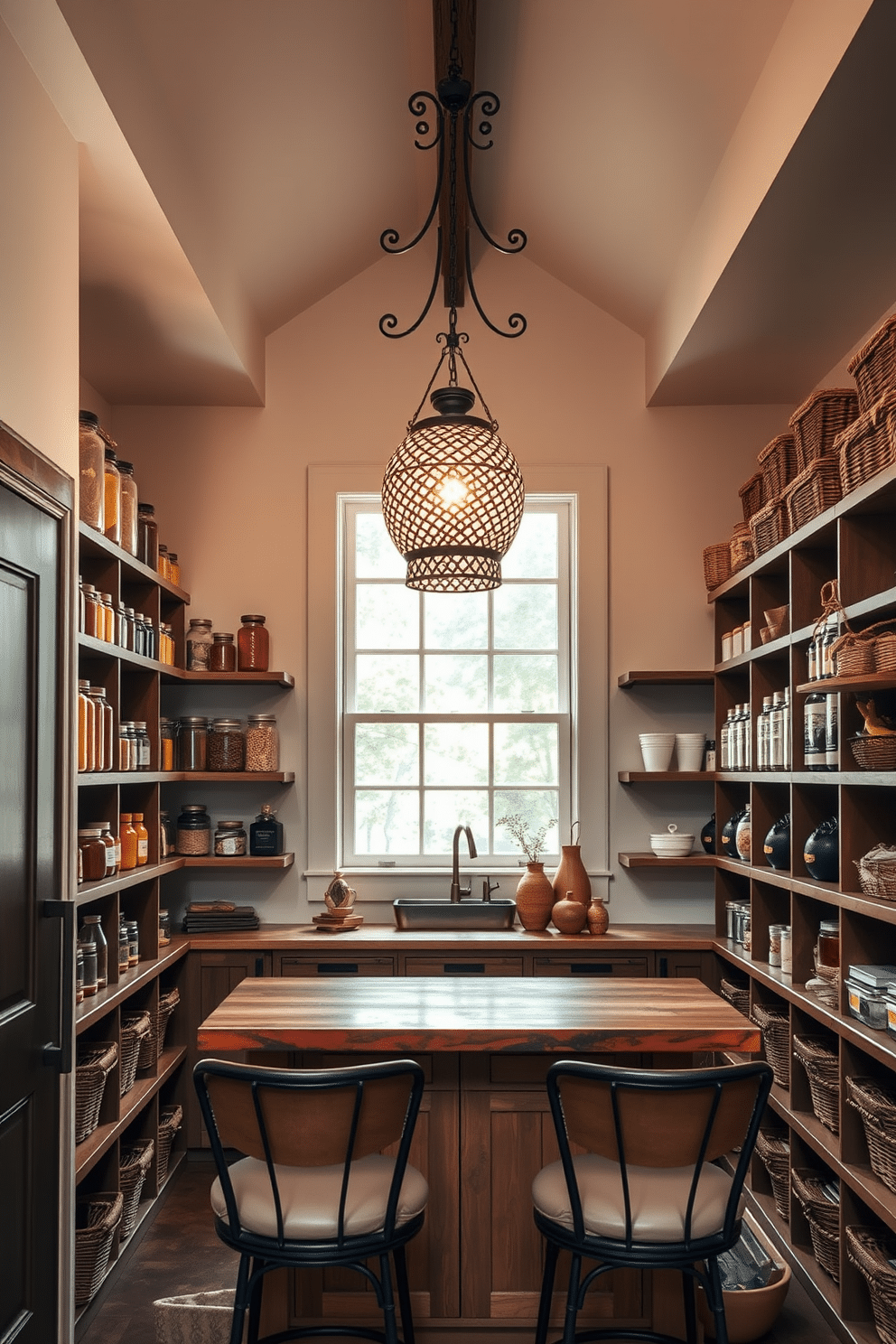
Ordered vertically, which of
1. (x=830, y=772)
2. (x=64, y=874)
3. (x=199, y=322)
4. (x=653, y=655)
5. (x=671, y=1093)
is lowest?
(x=671, y=1093)

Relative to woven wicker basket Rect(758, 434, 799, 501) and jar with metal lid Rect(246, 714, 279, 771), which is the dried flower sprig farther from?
woven wicker basket Rect(758, 434, 799, 501)

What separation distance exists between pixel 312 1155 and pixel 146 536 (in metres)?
2.54

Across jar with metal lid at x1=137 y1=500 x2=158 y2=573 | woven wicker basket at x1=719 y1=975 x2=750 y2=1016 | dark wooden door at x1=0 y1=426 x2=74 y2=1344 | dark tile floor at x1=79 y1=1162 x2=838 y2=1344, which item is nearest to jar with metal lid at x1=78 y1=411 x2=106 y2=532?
dark wooden door at x1=0 y1=426 x2=74 y2=1344

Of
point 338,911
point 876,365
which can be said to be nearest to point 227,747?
point 338,911

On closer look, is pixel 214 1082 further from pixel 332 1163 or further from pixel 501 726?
pixel 501 726

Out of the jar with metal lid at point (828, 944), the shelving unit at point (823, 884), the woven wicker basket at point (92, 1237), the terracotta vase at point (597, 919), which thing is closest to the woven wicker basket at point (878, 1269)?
the shelving unit at point (823, 884)

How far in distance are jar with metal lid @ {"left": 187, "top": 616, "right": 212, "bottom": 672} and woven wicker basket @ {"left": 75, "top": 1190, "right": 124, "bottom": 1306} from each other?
2.14m

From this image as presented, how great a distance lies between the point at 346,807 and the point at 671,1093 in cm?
297

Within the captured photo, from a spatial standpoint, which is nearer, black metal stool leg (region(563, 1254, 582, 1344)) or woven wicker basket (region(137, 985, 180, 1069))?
black metal stool leg (region(563, 1254, 582, 1344))

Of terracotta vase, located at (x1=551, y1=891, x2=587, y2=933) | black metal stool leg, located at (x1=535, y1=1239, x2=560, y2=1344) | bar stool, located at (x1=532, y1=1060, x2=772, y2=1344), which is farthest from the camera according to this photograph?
terracotta vase, located at (x1=551, y1=891, x2=587, y2=933)

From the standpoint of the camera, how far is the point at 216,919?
4.81m

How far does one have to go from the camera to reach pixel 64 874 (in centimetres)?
294

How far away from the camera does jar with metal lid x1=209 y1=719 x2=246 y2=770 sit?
494 centimetres

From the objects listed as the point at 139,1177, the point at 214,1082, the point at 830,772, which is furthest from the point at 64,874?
the point at 830,772
